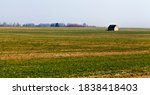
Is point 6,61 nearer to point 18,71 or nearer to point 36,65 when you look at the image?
point 36,65

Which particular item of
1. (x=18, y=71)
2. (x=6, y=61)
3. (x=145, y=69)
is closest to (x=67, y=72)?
(x=18, y=71)

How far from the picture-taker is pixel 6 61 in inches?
1220

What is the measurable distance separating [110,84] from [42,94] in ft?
9.81

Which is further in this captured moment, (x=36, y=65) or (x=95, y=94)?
(x=36, y=65)

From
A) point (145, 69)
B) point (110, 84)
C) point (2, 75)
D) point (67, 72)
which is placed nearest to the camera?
point (110, 84)

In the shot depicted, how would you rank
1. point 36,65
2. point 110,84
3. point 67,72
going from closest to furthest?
point 110,84, point 67,72, point 36,65

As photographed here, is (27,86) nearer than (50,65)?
Yes

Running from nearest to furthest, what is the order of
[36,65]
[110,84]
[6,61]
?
1. [110,84]
2. [36,65]
3. [6,61]

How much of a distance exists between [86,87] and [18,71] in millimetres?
10491

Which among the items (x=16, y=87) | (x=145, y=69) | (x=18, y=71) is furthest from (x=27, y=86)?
(x=145, y=69)

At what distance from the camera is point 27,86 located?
14953 millimetres

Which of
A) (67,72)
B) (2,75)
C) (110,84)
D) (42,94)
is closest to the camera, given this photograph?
(42,94)

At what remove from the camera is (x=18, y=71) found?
2466 cm

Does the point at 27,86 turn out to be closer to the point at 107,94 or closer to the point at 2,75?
the point at 107,94
